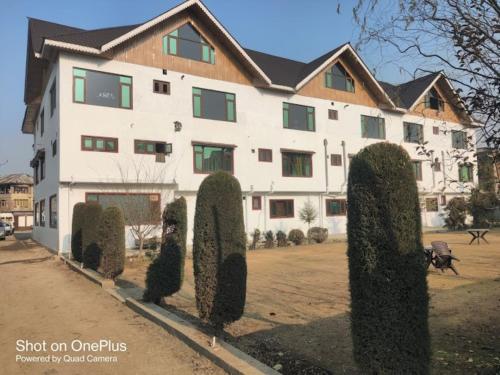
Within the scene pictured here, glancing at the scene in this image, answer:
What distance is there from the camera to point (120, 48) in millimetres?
20672

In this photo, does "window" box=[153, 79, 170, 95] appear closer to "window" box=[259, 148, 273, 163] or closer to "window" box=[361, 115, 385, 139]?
"window" box=[259, 148, 273, 163]

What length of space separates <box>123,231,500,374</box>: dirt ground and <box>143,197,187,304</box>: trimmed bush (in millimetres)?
567

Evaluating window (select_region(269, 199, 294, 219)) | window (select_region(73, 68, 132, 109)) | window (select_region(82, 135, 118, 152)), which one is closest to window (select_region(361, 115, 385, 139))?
window (select_region(269, 199, 294, 219))

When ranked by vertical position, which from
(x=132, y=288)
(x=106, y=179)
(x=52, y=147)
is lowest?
(x=132, y=288)

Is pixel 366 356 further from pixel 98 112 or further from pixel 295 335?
pixel 98 112

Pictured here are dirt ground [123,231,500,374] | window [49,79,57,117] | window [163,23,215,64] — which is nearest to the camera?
dirt ground [123,231,500,374]

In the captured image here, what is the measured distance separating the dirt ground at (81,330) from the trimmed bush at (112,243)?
2.12 feet

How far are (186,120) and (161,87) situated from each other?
2.15 metres

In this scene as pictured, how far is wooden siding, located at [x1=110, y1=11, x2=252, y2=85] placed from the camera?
69.1 feet

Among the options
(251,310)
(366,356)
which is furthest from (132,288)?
(366,356)

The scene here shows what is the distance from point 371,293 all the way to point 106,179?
17.7 metres

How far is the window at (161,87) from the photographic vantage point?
21.6m

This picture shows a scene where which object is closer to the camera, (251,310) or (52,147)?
(251,310)

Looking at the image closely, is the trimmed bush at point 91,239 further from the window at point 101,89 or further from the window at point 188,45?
the window at point 188,45
